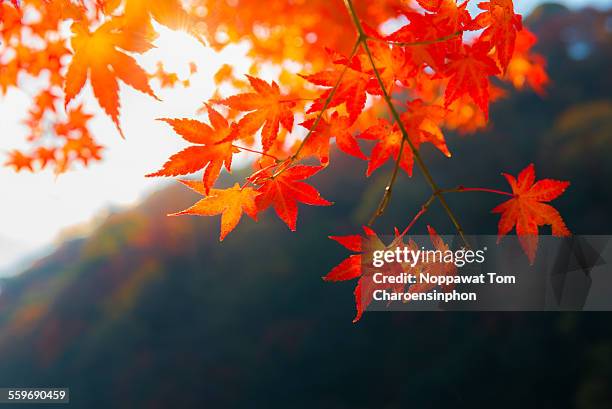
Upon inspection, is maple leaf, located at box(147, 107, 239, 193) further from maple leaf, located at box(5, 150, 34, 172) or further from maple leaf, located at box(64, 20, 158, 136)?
maple leaf, located at box(5, 150, 34, 172)

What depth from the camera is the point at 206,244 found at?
1147 cm

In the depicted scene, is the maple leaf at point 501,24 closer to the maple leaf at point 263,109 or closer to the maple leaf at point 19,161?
the maple leaf at point 263,109

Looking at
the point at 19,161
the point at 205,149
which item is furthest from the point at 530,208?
the point at 19,161

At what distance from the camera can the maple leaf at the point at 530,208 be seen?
1.21m

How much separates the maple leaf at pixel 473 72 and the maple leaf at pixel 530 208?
249 millimetres

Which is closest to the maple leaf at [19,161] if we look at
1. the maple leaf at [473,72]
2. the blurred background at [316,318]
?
the maple leaf at [473,72]

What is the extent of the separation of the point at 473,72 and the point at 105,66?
2.63ft

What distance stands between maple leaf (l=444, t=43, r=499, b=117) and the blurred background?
6.08 m

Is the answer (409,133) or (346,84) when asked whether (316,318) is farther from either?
(346,84)

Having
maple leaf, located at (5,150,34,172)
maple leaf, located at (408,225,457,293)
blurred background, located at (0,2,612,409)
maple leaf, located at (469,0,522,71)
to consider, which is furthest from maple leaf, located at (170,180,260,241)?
blurred background, located at (0,2,612,409)

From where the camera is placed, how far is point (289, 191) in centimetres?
107

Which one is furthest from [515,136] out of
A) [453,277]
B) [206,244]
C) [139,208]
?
[453,277]

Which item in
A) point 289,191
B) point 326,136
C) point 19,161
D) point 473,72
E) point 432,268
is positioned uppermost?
point 19,161

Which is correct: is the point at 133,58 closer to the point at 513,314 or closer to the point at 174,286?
the point at 513,314
